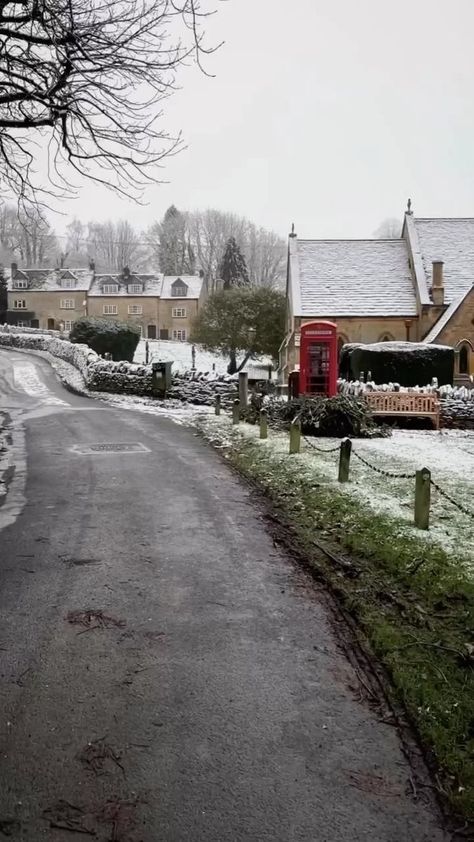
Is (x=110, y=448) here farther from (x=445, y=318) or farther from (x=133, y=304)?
(x=133, y=304)

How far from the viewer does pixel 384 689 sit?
169 inches

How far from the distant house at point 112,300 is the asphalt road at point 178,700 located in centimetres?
6193

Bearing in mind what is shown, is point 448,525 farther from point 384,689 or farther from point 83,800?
point 83,800

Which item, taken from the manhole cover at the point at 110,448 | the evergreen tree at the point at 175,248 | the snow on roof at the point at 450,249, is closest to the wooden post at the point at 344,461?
the manhole cover at the point at 110,448

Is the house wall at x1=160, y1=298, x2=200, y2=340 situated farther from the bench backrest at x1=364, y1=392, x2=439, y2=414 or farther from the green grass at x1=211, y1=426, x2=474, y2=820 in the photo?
the green grass at x1=211, y1=426, x2=474, y2=820

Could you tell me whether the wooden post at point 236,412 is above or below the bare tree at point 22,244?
below

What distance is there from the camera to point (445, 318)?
29859mm

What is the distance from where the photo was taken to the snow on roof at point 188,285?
6875 centimetres

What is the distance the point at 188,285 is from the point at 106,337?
1191 inches

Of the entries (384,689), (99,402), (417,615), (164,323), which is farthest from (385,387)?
(164,323)

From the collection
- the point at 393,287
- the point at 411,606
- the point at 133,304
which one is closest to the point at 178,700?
the point at 411,606

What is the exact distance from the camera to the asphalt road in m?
3.05

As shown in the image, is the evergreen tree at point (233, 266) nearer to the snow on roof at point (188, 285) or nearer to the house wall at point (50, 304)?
the snow on roof at point (188, 285)

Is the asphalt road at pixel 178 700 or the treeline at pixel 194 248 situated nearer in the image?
the asphalt road at pixel 178 700
